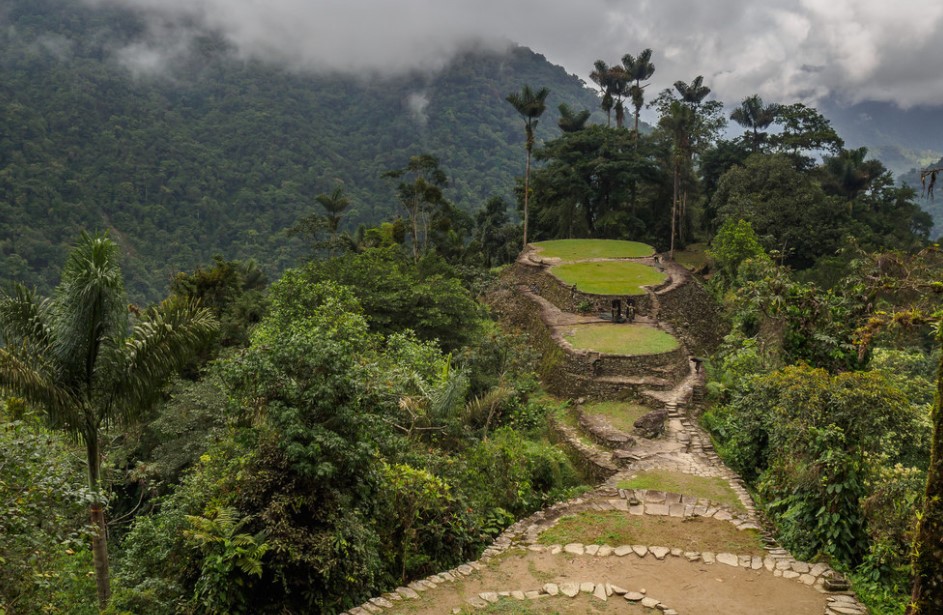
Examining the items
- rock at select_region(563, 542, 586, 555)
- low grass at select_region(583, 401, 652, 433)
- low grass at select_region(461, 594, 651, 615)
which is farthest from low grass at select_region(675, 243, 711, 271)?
low grass at select_region(461, 594, 651, 615)

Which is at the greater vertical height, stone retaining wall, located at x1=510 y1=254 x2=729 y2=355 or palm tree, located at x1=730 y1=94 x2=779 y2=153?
palm tree, located at x1=730 y1=94 x2=779 y2=153

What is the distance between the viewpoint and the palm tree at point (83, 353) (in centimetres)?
657

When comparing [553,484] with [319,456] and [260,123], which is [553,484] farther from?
[260,123]

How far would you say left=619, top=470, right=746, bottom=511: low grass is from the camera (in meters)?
9.76

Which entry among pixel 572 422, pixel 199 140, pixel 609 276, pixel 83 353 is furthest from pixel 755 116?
pixel 199 140

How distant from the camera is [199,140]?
197 ft

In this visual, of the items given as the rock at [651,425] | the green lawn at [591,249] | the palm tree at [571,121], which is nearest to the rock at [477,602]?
the rock at [651,425]

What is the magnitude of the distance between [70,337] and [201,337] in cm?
138

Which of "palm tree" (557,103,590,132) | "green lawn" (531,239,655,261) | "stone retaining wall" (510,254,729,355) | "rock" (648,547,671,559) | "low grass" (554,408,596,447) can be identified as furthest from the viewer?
"palm tree" (557,103,590,132)

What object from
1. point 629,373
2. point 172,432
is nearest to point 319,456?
point 172,432

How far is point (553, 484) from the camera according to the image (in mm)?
10852

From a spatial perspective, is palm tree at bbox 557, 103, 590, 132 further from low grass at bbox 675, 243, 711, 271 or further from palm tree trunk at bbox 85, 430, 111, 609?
palm tree trunk at bbox 85, 430, 111, 609

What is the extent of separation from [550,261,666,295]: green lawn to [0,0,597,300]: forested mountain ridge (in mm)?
27671

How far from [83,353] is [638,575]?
6.72 metres
